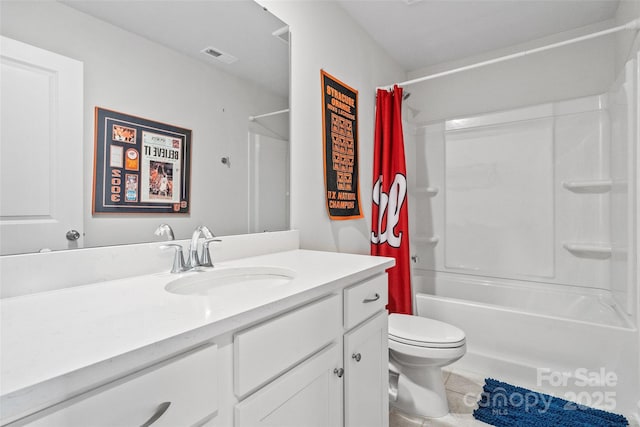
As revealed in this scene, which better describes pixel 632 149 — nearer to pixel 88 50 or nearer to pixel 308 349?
pixel 308 349

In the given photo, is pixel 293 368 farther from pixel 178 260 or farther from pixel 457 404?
pixel 457 404

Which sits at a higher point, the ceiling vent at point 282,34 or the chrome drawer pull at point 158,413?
the ceiling vent at point 282,34

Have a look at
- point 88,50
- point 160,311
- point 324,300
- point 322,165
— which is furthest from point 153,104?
point 322,165

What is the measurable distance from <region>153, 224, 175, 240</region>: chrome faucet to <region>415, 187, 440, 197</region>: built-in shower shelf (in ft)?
7.74

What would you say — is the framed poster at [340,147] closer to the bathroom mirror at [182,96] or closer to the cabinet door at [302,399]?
the bathroom mirror at [182,96]

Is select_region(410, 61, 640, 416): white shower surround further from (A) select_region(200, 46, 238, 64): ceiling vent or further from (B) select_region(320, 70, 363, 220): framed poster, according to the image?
(A) select_region(200, 46, 238, 64): ceiling vent

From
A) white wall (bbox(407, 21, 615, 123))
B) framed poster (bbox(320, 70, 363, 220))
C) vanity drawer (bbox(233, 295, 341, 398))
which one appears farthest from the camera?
white wall (bbox(407, 21, 615, 123))

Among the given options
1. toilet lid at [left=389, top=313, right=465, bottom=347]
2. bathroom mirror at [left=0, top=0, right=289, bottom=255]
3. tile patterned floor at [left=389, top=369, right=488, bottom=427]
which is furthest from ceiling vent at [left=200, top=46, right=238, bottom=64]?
tile patterned floor at [left=389, top=369, right=488, bottom=427]

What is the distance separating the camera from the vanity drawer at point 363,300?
104cm

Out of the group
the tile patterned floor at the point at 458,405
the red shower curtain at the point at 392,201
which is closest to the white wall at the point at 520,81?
the red shower curtain at the point at 392,201

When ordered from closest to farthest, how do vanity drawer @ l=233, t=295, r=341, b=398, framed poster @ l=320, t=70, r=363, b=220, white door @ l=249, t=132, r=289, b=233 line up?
vanity drawer @ l=233, t=295, r=341, b=398
white door @ l=249, t=132, r=289, b=233
framed poster @ l=320, t=70, r=363, b=220

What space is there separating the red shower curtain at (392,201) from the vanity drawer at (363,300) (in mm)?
952

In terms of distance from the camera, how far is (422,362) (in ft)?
A: 5.26

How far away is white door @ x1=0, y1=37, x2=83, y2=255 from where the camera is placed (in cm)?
76
